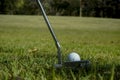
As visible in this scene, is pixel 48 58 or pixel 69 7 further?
pixel 69 7

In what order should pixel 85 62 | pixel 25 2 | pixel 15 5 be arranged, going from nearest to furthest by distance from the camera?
pixel 85 62
pixel 15 5
pixel 25 2

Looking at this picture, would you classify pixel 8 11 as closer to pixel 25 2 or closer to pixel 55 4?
pixel 25 2

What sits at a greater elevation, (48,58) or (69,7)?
(48,58)

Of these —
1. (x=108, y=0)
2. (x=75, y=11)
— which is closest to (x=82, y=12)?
(x=75, y=11)

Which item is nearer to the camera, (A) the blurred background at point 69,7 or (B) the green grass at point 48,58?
(B) the green grass at point 48,58

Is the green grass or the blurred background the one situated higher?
the green grass

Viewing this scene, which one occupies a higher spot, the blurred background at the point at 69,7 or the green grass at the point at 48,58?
the green grass at the point at 48,58

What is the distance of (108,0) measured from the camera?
73.1 m

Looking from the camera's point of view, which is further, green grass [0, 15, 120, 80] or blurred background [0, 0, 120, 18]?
blurred background [0, 0, 120, 18]

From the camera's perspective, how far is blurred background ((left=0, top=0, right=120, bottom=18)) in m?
70.4

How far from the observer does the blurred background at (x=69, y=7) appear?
70375 mm

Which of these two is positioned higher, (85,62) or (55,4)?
(85,62)

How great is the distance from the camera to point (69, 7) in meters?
76.9

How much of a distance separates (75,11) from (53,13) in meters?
4.97
